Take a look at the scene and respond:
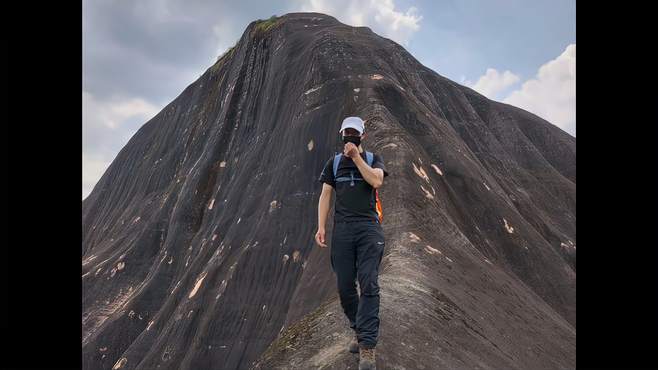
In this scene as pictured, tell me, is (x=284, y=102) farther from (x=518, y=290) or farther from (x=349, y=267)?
(x=349, y=267)

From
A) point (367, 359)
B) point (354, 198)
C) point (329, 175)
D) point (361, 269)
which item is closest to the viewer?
point (367, 359)

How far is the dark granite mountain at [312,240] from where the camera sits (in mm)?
7211

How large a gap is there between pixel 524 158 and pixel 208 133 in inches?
764

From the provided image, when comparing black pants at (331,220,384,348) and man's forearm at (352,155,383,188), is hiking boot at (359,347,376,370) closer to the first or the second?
black pants at (331,220,384,348)

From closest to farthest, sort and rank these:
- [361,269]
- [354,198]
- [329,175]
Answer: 1. [361,269]
2. [354,198]
3. [329,175]

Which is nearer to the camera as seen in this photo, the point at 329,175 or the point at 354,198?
the point at 354,198

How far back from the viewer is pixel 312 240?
507 inches

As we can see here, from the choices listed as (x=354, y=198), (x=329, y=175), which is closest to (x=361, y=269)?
(x=354, y=198)

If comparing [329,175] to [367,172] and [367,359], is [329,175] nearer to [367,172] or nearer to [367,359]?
[367,172]

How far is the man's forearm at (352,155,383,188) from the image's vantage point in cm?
475

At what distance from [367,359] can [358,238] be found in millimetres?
1060

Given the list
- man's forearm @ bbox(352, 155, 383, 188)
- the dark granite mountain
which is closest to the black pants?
man's forearm @ bbox(352, 155, 383, 188)

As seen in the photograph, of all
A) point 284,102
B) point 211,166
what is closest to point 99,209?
point 211,166

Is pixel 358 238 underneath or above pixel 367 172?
underneath
